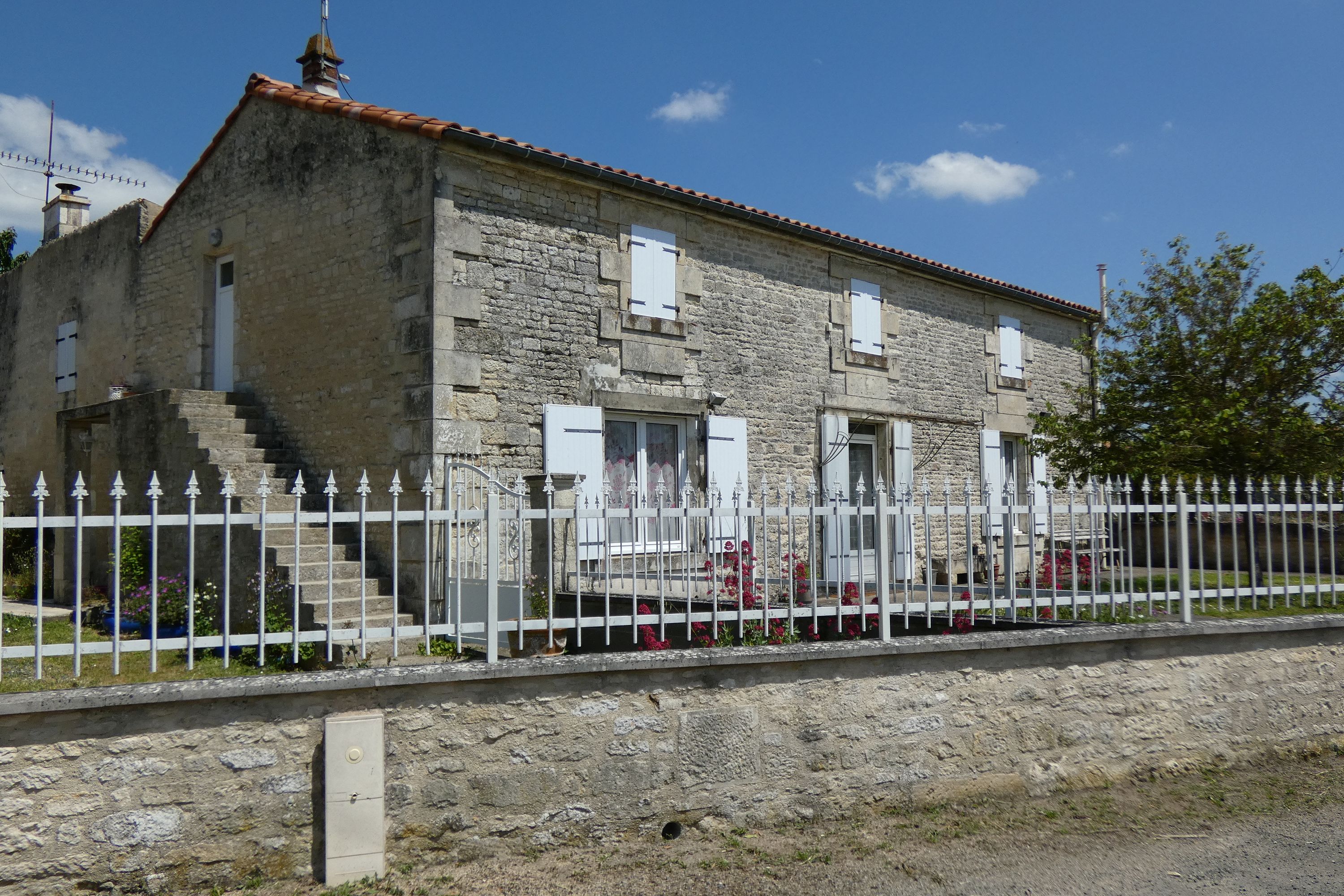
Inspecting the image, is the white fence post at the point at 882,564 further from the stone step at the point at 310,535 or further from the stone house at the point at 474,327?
the stone step at the point at 310,535

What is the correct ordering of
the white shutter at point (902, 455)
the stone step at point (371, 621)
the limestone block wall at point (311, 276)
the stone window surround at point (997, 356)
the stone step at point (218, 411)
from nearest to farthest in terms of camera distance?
the stone step at point (371, 621), the limestone block wall at point (311, 276), the stone step at point (218, 411), the white shutter at point (902, 455), the stone window surround at point (997, 356)

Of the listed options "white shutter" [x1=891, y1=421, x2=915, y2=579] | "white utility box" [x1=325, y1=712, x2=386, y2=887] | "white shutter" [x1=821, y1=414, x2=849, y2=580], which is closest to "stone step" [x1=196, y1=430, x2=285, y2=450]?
"white utility box" [x1=325, y1=712, x2=386, y2=887]

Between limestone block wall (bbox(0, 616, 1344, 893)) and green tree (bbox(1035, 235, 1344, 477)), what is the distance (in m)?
2.67

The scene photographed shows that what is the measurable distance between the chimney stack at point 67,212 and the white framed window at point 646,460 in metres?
9.64

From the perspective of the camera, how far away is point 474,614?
23.3ft

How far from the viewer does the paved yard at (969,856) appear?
4031 mm

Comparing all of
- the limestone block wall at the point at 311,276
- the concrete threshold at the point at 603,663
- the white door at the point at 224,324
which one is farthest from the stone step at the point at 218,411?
the concrete threshold at the point at 603,663

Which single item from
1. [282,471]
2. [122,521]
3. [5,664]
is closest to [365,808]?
[122,521]

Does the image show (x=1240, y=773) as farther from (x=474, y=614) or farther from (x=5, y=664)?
(x=5, y=664)

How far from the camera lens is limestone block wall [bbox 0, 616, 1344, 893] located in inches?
145

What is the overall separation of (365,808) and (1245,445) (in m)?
7.67

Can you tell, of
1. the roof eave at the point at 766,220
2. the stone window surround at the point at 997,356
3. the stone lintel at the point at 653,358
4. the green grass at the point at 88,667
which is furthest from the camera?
the stone window surround at the point at 997,356

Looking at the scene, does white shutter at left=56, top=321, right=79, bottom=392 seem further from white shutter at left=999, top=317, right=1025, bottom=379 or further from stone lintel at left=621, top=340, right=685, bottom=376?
white shutter at left=999, top=317, right=1025, bottom=379

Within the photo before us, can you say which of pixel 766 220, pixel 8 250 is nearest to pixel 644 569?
pixel 766 220
